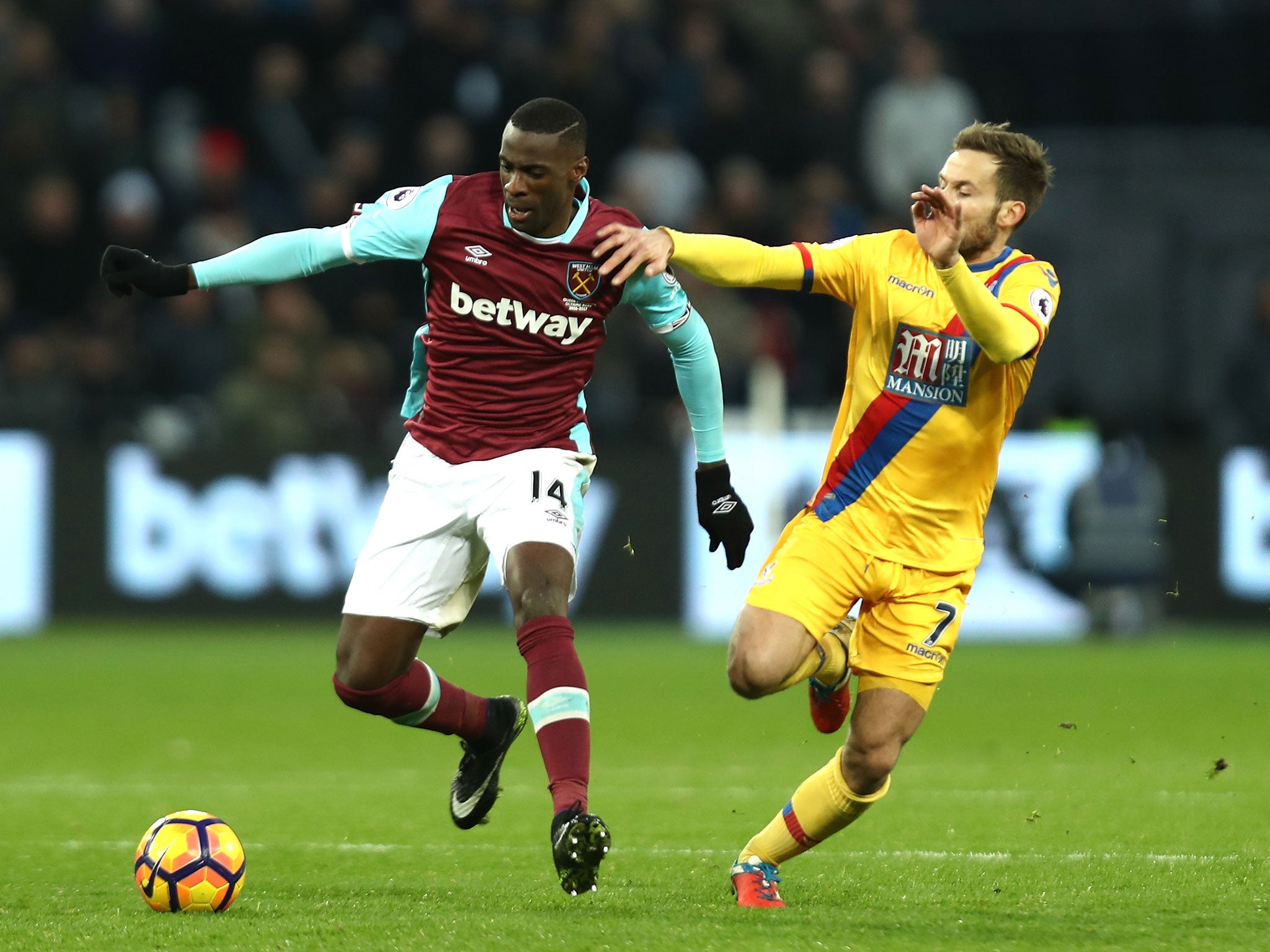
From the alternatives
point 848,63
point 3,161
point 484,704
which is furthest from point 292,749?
point 848,63

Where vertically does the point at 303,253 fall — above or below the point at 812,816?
above

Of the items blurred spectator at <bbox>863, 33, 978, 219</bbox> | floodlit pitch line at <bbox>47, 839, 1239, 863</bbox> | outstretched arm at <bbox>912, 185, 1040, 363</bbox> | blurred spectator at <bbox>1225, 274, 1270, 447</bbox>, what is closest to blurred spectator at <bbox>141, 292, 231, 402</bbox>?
blurred spectator at <bbox>863, 33, 978, 219</bbox>

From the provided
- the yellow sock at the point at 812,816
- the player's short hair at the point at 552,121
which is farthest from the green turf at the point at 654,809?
the player's short hair at the point at 552,121

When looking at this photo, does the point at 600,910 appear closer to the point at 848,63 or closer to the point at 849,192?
the point at 849,192

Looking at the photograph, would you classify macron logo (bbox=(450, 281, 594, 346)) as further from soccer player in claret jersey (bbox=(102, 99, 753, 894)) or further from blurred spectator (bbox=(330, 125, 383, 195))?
blurred spectator (bbox=(330, 125, 383, 195))

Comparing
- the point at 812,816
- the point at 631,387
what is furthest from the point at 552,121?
the point at 631,387

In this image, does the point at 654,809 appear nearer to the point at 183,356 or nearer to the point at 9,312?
the point at 183,356

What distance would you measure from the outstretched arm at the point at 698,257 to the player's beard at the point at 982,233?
485 millimetres

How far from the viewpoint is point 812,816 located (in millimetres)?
5188

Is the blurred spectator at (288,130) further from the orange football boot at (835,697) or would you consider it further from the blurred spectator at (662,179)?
the orange football boot at (835,697)

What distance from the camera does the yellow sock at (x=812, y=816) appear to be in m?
5.16

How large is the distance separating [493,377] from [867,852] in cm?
185

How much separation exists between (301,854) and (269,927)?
52.2 inches

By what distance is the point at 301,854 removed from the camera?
5949 millimetres
